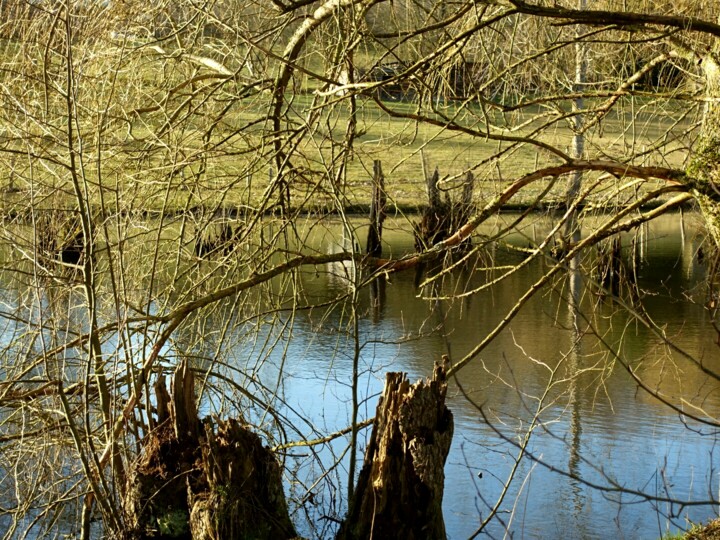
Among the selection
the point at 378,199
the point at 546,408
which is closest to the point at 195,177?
the point at 378,199

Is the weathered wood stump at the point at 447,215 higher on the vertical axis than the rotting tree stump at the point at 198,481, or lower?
higher

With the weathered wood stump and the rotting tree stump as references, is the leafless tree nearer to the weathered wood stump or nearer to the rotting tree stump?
the rotting tree stump

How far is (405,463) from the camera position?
4449 millimetres

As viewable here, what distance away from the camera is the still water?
550 cm

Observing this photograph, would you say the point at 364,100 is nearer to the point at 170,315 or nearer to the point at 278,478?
the point at 170,315

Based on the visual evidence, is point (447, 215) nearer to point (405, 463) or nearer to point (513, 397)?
point (513, 397)

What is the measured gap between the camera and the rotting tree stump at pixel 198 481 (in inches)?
170

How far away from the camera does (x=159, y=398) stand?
449cm

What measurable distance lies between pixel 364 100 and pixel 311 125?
356 millimetres

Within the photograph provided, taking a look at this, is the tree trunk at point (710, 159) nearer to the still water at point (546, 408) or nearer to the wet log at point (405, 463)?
the still water at point (546, 408)

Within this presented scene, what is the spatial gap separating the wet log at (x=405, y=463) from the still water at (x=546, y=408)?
6.1 inches

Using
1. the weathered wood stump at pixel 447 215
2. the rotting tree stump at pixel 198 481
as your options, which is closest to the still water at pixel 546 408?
the weathered wood stump at pixel 447 215

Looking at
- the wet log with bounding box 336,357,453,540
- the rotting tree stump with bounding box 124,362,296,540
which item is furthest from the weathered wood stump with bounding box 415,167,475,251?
the rotting tree stump with bounding box 124,362,296,540

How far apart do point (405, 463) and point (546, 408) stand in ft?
7.47
